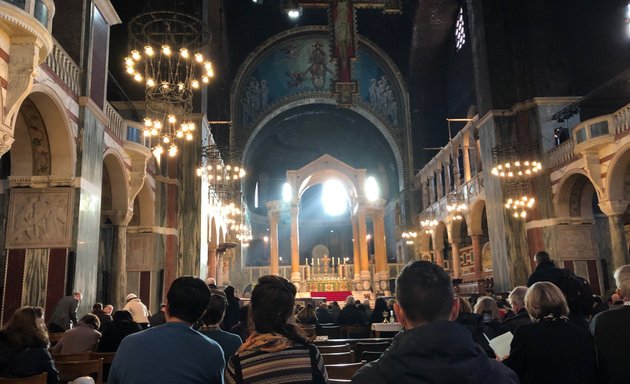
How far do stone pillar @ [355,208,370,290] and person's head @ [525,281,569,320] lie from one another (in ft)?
77.8

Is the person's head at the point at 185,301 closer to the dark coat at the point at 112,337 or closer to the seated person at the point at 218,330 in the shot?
the seated person at the point at 218,330

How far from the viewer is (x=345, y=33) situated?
1609cm

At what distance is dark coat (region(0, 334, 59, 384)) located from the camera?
12.8 ft

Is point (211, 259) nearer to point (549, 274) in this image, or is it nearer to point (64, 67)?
point (64, 67)

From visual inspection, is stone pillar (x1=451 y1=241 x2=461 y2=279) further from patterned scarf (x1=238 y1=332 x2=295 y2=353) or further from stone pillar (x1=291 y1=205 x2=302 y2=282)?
patterned scarf (x1=238 y1=332 x2=295 y2=353)

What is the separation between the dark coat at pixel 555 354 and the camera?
10.0ft

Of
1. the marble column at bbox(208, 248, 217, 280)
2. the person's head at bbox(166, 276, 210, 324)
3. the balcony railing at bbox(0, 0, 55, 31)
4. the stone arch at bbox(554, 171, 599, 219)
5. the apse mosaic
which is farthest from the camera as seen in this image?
the apse mosaic

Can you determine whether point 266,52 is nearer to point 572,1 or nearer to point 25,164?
point 572,1

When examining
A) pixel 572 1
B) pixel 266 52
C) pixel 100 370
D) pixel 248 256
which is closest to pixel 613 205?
pixel 572 1

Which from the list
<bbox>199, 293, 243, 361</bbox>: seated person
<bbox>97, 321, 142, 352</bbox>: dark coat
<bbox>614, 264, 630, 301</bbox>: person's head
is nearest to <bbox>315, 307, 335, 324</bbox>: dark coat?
<bbox>97, 321, 142, 352</bbox>: dark coat

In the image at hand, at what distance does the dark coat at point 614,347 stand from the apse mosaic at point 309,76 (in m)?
28.9

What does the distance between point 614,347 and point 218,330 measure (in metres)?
2.49

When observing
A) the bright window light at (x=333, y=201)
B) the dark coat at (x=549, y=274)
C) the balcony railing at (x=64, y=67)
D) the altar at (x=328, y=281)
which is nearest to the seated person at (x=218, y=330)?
the dark coat at (x=549, y=274)

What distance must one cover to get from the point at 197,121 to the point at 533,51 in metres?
12.1
